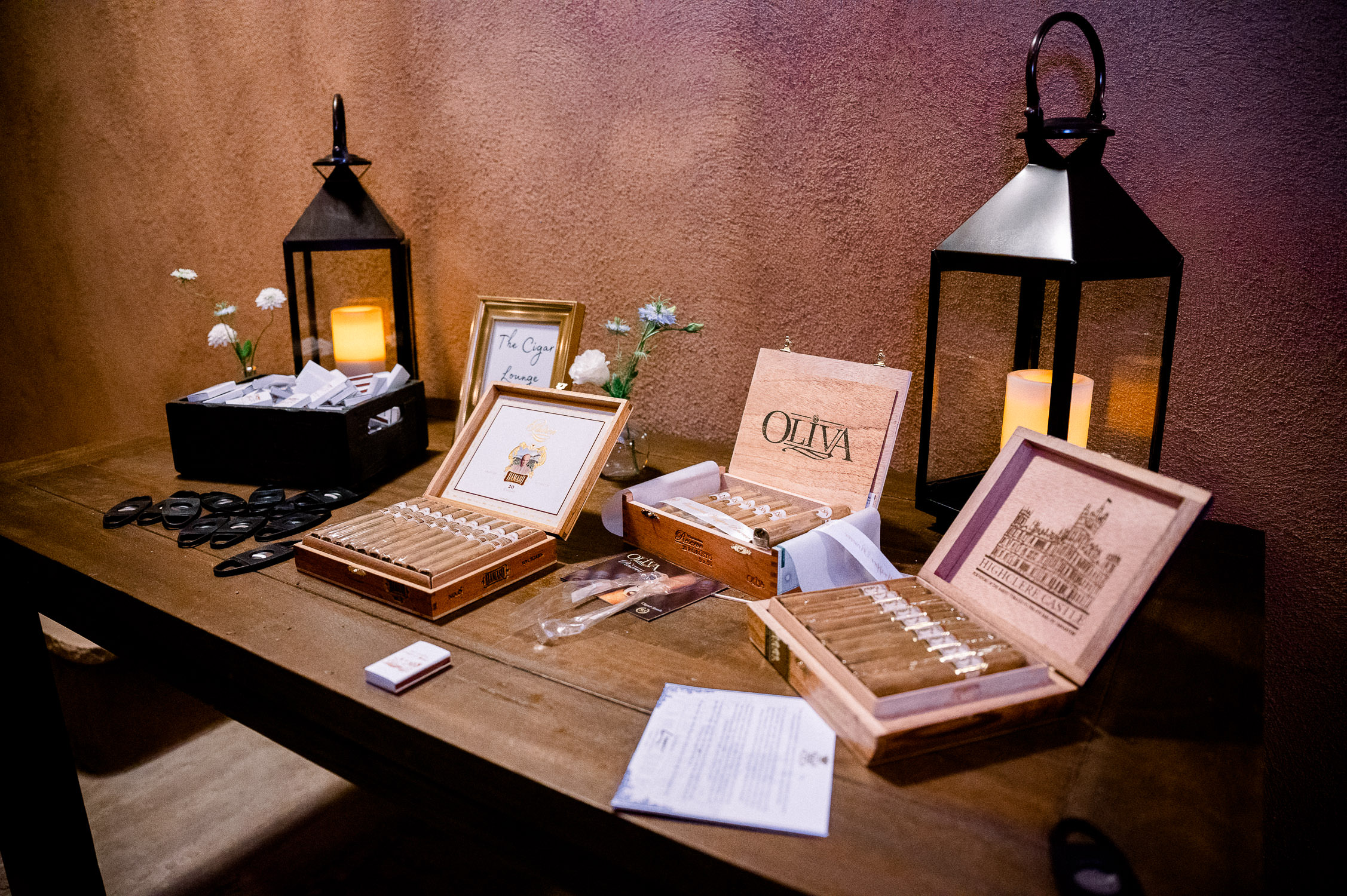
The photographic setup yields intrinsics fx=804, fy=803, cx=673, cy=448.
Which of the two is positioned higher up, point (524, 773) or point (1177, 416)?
point (1177, 416)

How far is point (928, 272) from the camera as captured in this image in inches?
58.7

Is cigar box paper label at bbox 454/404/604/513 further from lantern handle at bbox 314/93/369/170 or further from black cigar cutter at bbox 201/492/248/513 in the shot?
lantern handle at bbox 314/93/369/170

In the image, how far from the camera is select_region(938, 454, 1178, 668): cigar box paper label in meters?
0.88

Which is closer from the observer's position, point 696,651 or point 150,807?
point 696,651

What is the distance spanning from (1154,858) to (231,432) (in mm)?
1608

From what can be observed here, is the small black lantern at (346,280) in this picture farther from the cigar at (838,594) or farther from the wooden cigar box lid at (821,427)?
the cigar at (838,594)

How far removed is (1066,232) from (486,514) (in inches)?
37.3

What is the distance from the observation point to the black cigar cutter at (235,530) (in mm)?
1313

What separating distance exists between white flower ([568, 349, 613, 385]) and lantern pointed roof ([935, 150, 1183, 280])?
641 mm

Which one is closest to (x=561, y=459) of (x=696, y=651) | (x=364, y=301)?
(x=696, y=651)

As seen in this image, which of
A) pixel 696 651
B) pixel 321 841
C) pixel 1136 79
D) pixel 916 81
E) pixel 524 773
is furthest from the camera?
pixel 321 841

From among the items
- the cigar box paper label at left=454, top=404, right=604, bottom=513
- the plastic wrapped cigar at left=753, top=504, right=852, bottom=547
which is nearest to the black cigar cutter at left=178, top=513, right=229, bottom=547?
the cigar box paper label at left=454, top=404, right=604, bottom=513

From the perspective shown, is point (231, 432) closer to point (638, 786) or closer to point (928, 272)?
point (638, 786)

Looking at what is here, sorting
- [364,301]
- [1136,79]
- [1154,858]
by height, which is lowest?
[1154,858]
